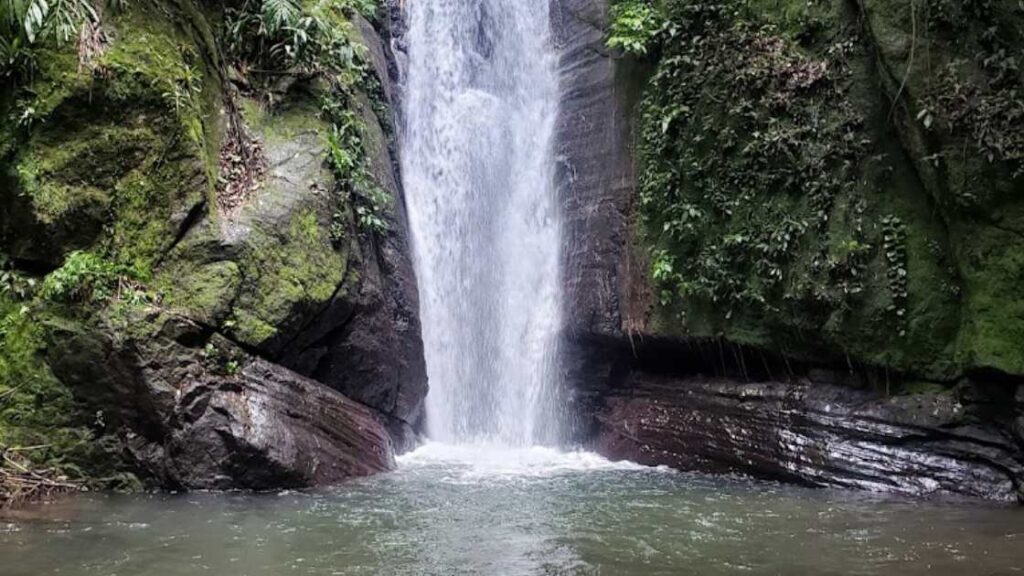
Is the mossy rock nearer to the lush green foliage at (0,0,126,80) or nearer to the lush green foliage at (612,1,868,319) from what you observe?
the lush green foliage at (0,0,126,80)

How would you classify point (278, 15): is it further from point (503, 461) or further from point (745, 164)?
point (503, 461)

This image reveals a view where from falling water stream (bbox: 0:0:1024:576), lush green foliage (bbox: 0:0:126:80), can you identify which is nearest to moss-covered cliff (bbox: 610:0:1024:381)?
falling water stream (bbox: 0:0:1024:576)

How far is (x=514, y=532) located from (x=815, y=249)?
5073mm

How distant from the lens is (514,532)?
18.6 ft

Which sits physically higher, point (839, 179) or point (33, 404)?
point (839, 179)

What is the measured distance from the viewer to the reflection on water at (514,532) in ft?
15.3

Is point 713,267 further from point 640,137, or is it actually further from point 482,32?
point 482,32

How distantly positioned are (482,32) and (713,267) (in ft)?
25.2

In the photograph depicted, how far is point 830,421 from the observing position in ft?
26.9

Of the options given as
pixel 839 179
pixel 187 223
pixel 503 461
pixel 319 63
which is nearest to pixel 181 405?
pixel 187 223

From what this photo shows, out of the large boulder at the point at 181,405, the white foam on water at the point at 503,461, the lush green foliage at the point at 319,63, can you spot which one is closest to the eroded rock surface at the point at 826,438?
the white foam on water at the point at 503,461

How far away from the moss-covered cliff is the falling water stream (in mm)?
1956

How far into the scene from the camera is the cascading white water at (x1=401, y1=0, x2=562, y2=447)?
12.1 metres

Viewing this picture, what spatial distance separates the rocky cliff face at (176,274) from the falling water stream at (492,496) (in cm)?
71
